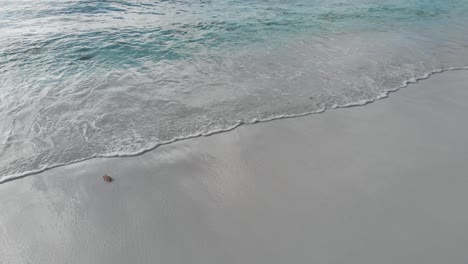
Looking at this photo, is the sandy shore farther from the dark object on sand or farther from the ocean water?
the ocean water

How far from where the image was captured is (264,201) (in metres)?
3.28

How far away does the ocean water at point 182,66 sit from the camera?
15.4ft

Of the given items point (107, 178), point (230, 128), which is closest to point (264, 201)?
point (230, 128)

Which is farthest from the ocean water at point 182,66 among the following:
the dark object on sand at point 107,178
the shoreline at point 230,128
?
the dark object on sand at point 107,178

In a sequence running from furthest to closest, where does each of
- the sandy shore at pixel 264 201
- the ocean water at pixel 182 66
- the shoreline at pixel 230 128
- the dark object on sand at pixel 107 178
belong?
the ocean water at pixel 182 66 → the shoreline at pixel 230 128 → the dark object on sand at pixel 107 178 → the sandy shore at pixel 264 201

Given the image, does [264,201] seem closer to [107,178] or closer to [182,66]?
[107,178]

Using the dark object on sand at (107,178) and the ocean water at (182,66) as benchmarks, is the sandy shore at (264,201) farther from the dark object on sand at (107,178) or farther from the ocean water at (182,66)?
the ocean water at (182,66)

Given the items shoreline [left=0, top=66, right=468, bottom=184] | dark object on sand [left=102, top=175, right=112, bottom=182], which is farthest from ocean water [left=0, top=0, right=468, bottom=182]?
dark object on sand [left=102, top=175, right=112, bottom=182]

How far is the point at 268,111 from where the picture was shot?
5.12 metres

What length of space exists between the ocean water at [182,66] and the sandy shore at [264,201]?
56cm

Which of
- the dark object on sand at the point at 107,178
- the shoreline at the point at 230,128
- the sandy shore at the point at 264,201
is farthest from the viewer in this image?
the shoreline at the point at 230,128

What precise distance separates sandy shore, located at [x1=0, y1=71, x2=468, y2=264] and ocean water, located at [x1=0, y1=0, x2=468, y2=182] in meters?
0.56

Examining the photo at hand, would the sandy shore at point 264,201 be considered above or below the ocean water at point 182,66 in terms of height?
below

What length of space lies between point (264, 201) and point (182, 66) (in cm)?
463
